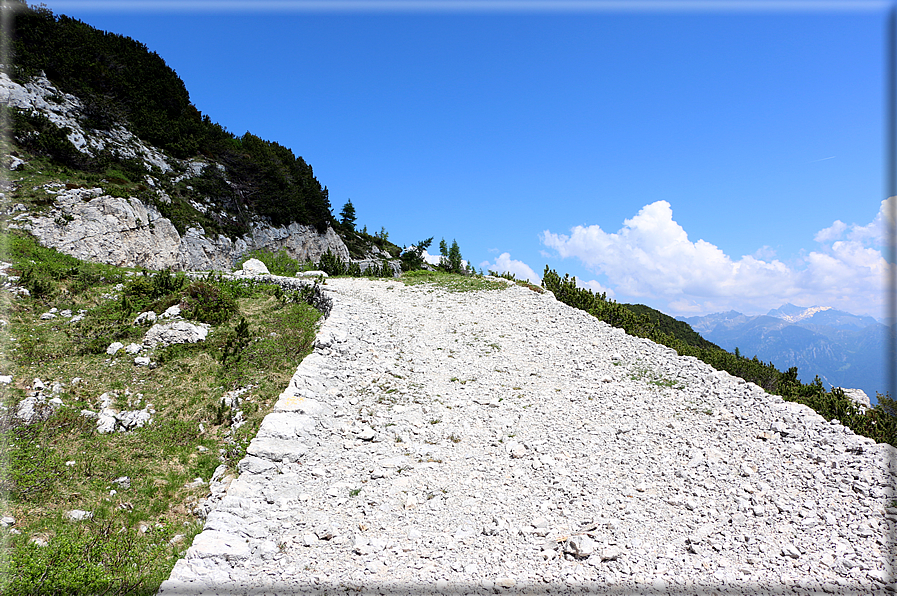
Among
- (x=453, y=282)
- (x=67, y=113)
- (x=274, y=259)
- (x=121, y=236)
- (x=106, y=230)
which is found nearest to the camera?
(x=106, y=230)

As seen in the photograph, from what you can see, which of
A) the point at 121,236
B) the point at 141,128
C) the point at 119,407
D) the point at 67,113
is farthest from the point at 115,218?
the point at 119,407

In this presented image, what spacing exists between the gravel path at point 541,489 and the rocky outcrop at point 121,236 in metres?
19.9

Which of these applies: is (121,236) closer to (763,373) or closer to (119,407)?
(119,407)

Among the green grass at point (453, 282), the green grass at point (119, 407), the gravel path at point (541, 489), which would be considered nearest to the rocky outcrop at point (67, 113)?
the green grass at point (119, 407)

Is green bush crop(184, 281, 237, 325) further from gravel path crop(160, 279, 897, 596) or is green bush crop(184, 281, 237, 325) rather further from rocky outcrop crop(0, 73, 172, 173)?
rocky outcrop crop(0, 73, 172, 173)

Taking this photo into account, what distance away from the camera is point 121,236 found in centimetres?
2473

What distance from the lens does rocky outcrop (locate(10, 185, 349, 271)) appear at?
2139 cm

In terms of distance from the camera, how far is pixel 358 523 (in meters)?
6.74

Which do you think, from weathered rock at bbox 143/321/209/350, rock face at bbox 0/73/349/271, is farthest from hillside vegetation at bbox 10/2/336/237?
weathered rock at bbox 143/321/209/350

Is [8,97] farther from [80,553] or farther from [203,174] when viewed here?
[80,553]

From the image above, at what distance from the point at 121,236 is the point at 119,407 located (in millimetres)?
20686

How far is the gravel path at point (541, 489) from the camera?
18.4ft

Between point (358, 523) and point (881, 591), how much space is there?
763cm

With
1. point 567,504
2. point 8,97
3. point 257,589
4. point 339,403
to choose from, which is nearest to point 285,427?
point 339,403
